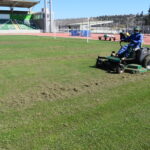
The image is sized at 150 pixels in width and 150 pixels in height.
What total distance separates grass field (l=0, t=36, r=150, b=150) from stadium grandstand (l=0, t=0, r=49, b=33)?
5251cm

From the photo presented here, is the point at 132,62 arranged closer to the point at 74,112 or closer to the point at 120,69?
the point at 120,69

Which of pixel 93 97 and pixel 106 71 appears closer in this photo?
pixel 93 97

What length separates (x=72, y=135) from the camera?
3.90 m

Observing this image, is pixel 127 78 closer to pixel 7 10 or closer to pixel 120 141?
pixel 120 141

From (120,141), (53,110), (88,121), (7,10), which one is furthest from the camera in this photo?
(7,10)

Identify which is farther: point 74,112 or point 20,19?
point 20,19

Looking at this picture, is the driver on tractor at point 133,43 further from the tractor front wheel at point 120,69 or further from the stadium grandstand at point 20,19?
the stadium grandstand at point 20,19

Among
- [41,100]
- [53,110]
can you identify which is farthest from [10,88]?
[53,110]

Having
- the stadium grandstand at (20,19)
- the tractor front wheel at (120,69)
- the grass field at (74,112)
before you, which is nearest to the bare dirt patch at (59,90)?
the grass field at (74,112)

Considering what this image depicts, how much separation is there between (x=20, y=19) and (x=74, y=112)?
2498 inches

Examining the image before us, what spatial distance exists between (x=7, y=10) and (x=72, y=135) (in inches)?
2612

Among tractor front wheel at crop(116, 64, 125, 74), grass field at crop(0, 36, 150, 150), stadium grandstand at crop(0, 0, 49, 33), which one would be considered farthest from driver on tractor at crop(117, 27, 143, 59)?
stadium grandstand at crop(0, 0, 49, 33)

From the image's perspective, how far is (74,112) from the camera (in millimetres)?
4859

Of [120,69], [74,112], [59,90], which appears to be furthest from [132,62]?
[74,112]
